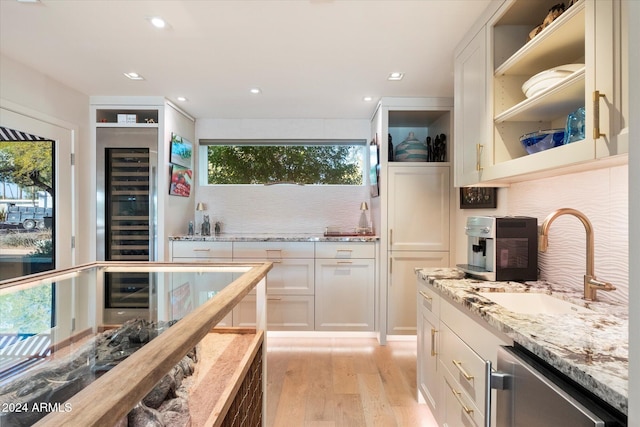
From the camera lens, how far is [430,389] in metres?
1.86

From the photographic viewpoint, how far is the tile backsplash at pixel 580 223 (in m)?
1.28

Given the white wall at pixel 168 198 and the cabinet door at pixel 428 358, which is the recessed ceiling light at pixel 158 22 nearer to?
the white wall at pixel 168 198

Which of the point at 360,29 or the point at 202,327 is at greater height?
the point at 360,29

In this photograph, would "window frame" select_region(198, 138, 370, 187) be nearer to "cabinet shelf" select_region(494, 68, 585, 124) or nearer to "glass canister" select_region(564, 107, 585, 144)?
"cabinet shelf" select_region(494, 68, 585, 124)

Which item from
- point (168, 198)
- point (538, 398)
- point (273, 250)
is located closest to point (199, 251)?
point (168, 198)

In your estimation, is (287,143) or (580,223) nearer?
(580,223)

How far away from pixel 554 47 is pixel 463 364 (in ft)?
4.90

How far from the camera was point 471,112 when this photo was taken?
6.34 ft

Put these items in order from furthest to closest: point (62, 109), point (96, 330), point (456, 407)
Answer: point (62, 109)
point (456, 407)
point (96, 330)

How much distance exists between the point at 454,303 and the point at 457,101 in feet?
4.57

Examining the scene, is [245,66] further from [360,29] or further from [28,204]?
[28,204]

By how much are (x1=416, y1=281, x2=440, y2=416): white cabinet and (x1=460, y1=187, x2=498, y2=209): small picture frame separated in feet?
2.95

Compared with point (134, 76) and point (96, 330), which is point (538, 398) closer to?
Result: point (96, 330)

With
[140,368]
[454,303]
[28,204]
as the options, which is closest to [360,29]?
[454,303]
